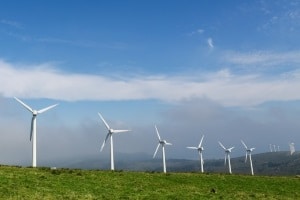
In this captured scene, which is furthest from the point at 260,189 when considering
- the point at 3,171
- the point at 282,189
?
the point at 3,171

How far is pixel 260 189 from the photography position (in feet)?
203

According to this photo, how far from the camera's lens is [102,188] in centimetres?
4897

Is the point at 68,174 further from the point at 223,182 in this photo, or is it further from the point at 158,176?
the point at 223,182

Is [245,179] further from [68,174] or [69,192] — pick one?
[69,192]

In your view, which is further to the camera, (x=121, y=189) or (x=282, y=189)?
(x=282, y=189)

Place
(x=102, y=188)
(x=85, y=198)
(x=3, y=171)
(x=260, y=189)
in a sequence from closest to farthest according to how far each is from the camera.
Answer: (x=85, y=198)
(x=102, y=188)
(x=3, y=171)
(x=260, y=189)

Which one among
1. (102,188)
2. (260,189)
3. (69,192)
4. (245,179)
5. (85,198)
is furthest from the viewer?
(245,179)

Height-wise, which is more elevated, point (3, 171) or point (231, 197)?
point (3, 171)

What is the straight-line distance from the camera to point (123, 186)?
51.6 metres

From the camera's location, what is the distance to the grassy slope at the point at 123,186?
144 feet

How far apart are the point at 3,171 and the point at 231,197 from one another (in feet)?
84.0

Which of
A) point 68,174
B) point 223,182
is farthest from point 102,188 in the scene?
point 223,182

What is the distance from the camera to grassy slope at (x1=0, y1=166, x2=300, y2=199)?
43.8 metres

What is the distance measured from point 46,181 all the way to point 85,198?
9.56 metres
